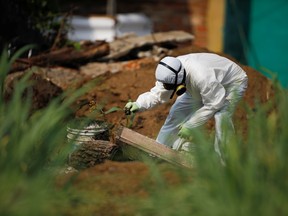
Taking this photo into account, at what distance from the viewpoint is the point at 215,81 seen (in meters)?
6.18

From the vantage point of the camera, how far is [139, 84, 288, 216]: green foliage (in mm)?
3619

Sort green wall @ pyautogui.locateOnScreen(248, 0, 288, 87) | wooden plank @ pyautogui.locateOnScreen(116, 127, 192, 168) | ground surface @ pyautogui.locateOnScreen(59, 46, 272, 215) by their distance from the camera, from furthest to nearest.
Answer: green wall @ pyautogui.locateOnScreen(248, 0, 288, 87)
ground surface @ pyautogui.locateOnScreen(59, 46, 272, 215)
wooden plank @ pyautogui.locateOnScreen(116, 127, 192, 168)

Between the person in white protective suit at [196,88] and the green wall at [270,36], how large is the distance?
456 centimetres

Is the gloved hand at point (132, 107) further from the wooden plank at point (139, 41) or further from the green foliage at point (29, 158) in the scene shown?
the wooden plank at point (139, 41)

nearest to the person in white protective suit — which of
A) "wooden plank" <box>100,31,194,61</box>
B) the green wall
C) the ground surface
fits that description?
the ground surface

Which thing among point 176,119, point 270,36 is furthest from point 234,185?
point 270,36

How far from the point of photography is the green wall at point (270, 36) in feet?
36.6

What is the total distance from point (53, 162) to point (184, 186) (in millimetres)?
871

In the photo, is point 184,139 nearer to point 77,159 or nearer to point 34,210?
point 77,159

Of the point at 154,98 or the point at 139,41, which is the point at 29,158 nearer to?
the point at 154,98

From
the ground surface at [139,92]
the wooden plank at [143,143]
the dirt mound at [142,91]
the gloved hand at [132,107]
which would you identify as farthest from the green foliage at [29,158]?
the dirt mound at [142,91]

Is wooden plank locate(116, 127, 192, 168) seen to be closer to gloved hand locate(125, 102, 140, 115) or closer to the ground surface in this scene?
gloved hand locate(125, 102, 140, 115)

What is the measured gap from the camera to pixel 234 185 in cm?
376

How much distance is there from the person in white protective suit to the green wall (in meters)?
4.56
